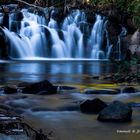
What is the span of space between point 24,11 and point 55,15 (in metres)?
2.17

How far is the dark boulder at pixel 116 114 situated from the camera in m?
6.56

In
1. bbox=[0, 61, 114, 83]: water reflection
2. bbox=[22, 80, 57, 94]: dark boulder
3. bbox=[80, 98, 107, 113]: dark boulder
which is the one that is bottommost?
bbox=[0, 61, 114, 83]: water reflection

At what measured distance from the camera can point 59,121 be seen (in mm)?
6762

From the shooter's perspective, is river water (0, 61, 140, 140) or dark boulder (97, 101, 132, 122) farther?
dark boulder (97, 101, 132, 122)

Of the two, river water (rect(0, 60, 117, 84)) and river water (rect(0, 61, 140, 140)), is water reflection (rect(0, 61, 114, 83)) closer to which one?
river water (rect(0, 60, 117, 84))

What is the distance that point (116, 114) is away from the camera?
6598 mm

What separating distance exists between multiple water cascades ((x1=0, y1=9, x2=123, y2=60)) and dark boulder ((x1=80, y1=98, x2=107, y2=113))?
67.5 ft

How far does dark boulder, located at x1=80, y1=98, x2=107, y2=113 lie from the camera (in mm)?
7492

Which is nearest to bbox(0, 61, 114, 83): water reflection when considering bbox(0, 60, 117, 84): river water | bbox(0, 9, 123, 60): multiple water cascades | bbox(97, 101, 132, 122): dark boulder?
bbox(0, 60, 117, 84): river water

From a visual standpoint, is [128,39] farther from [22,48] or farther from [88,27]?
[22,48]

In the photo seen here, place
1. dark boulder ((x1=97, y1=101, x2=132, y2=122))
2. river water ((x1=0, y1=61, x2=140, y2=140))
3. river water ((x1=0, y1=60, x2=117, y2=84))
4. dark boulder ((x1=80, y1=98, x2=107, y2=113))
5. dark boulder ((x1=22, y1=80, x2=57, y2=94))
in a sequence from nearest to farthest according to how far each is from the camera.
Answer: river water ((x1=0, y1=61, x2=140, y2=140)) → dark boulder ((x1=97, y1=101, x2=132, y2=122)) → dark boulder ((x1=80, y1=98, x2=107, y2=113)) → dark boulder ((x1=22, y1=80, x2=57, y2=94)) → river water ((x1=0, y1=60, x2=117, y2=84))

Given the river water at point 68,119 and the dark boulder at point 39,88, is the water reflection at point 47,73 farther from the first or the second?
the river water at point 68,119

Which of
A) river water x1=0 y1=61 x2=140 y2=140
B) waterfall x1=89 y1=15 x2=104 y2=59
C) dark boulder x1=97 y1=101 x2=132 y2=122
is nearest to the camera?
river water x1=0 y1=61 x2=140 y2=140

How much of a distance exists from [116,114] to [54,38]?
2397cm
